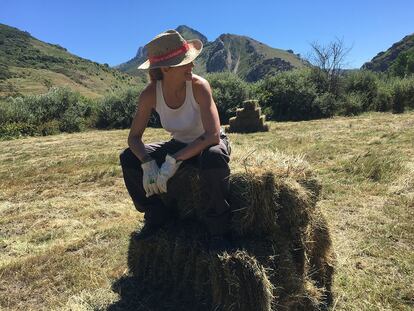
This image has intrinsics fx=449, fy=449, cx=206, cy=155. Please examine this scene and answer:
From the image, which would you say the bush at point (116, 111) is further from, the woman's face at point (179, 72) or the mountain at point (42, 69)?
the mountain at point (42, 69)

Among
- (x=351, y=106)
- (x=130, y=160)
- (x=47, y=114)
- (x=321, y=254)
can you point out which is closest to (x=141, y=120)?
(x=130, y=160)

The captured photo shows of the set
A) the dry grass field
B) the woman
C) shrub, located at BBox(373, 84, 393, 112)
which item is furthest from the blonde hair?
shrub, located at BBox(373, 84, 393, 112)

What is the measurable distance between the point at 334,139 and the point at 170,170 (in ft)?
25.3

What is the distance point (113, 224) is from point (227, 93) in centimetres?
1440

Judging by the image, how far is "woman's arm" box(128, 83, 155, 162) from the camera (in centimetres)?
336

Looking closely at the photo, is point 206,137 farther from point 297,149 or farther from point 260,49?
point 260,49

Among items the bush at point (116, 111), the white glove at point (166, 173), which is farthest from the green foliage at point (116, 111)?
the white glove at point (166, 173)

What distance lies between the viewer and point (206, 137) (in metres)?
3.18

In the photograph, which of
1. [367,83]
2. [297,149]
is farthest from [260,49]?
[297,149]

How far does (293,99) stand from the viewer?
60.8ft

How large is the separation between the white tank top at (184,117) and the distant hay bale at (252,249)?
0.33 metres

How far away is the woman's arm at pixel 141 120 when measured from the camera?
11.0 ft

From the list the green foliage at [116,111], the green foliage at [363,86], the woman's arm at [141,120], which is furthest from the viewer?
the green foliage at [363,86]

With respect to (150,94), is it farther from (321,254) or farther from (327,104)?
(327,104)
